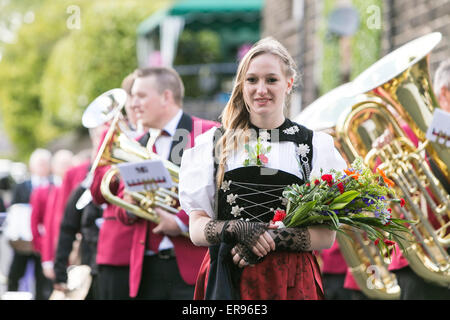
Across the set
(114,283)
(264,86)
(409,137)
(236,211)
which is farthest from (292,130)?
(114,283)

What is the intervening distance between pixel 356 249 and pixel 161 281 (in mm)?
1273

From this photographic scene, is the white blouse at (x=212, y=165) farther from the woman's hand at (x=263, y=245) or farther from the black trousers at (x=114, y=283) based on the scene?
the black trousers at (x=114, y=283)

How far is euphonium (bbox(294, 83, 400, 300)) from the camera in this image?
188 inches

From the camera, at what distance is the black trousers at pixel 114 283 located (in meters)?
5.07

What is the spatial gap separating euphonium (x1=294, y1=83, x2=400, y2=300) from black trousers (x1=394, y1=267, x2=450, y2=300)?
0.05 meters

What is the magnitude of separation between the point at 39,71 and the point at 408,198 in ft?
106

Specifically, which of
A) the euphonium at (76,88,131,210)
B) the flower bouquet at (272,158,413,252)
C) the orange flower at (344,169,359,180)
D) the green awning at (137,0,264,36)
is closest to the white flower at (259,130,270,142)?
the flower bouquet at (272,158,413,252)

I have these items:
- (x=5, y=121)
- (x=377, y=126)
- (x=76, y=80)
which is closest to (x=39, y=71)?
(x=5, y=121)

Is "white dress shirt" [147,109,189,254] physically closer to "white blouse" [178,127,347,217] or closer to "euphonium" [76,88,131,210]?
"euphonium" [76,88,131,210]

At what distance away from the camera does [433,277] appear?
468 centimetres

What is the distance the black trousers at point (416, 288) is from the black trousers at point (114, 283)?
5.73 ft

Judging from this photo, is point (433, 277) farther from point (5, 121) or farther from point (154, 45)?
point (5, 121)

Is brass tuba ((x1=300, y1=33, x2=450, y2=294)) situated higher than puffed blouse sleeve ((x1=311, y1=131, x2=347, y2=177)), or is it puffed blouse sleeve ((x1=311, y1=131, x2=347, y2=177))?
brass tuba ((x1=300, y1=33, x2=450, y2=294))

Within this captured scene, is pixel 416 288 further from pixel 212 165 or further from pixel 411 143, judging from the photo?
pixel 212 165
